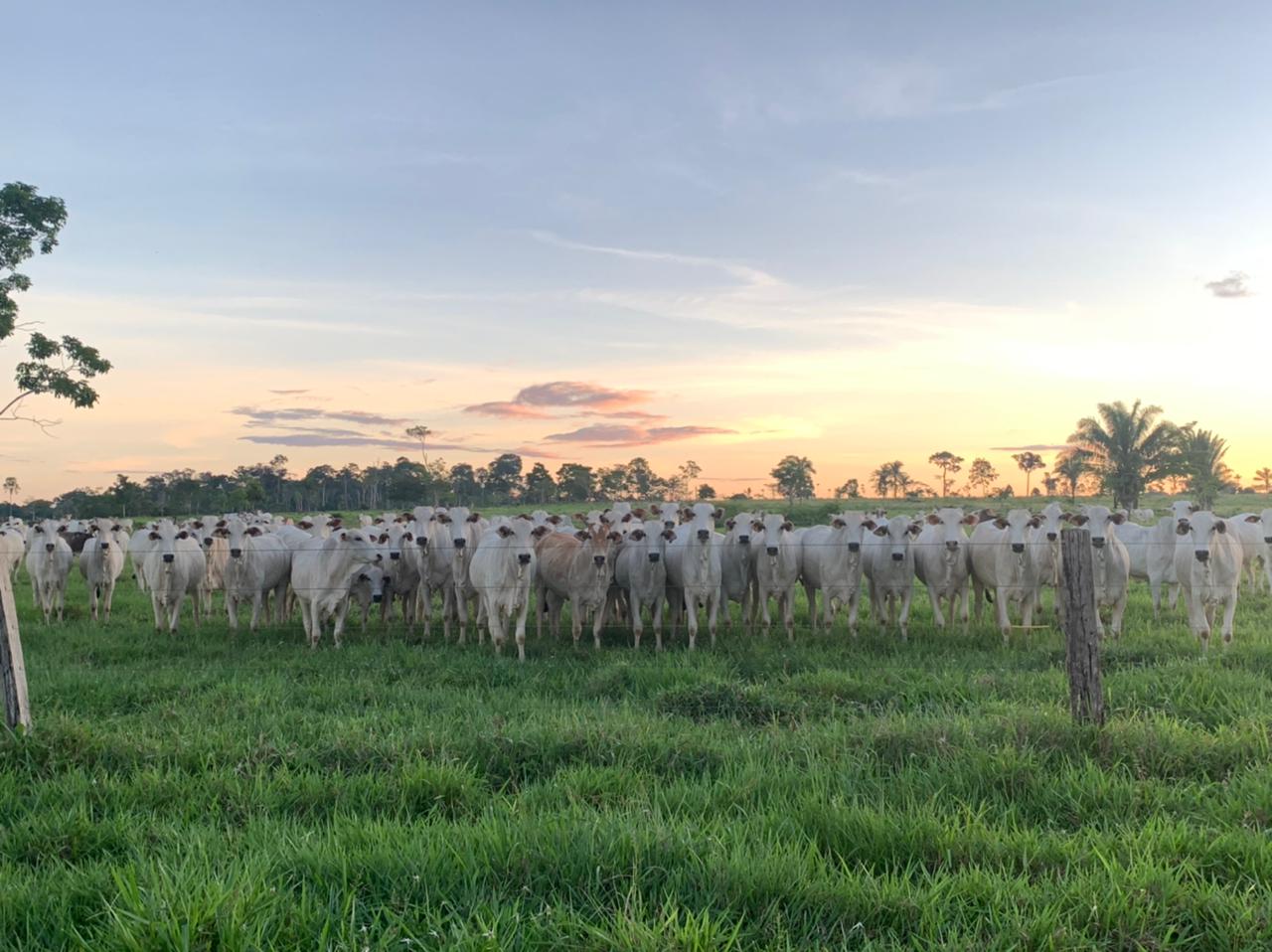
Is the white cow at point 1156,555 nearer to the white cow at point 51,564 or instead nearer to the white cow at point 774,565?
the white cow at point 774,565

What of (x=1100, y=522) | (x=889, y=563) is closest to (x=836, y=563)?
(x=889, y=563)

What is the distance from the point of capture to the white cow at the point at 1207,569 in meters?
11.6

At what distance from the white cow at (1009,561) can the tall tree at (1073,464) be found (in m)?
33.5

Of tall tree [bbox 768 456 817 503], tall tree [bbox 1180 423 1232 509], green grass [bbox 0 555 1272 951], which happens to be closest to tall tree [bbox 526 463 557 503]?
tall tree [bbox 768 456 817 503]

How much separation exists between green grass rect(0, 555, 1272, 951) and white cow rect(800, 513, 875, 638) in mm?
4775

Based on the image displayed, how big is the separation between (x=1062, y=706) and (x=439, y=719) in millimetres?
5405

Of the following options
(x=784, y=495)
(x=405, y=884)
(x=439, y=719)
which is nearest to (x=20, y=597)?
(x=439, y=719)

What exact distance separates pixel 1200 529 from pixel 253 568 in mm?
15390

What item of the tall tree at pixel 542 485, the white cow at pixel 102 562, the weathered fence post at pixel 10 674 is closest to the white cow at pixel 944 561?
the weathered fence post at pixel 10 674

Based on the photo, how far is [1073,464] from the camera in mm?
45500

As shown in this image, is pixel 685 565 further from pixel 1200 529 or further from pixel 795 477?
pixel 795 477

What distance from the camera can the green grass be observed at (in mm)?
3801

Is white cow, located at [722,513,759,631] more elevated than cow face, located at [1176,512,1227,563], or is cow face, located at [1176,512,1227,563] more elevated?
cow face, located at [1176,512,1227,563]

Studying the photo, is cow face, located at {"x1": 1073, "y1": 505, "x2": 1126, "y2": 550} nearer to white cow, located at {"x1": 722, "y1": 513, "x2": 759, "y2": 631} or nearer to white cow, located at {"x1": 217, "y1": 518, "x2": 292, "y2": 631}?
white cow, located at {"x1": 722, "y1": 513, "x2": 759, "y2": 631}
